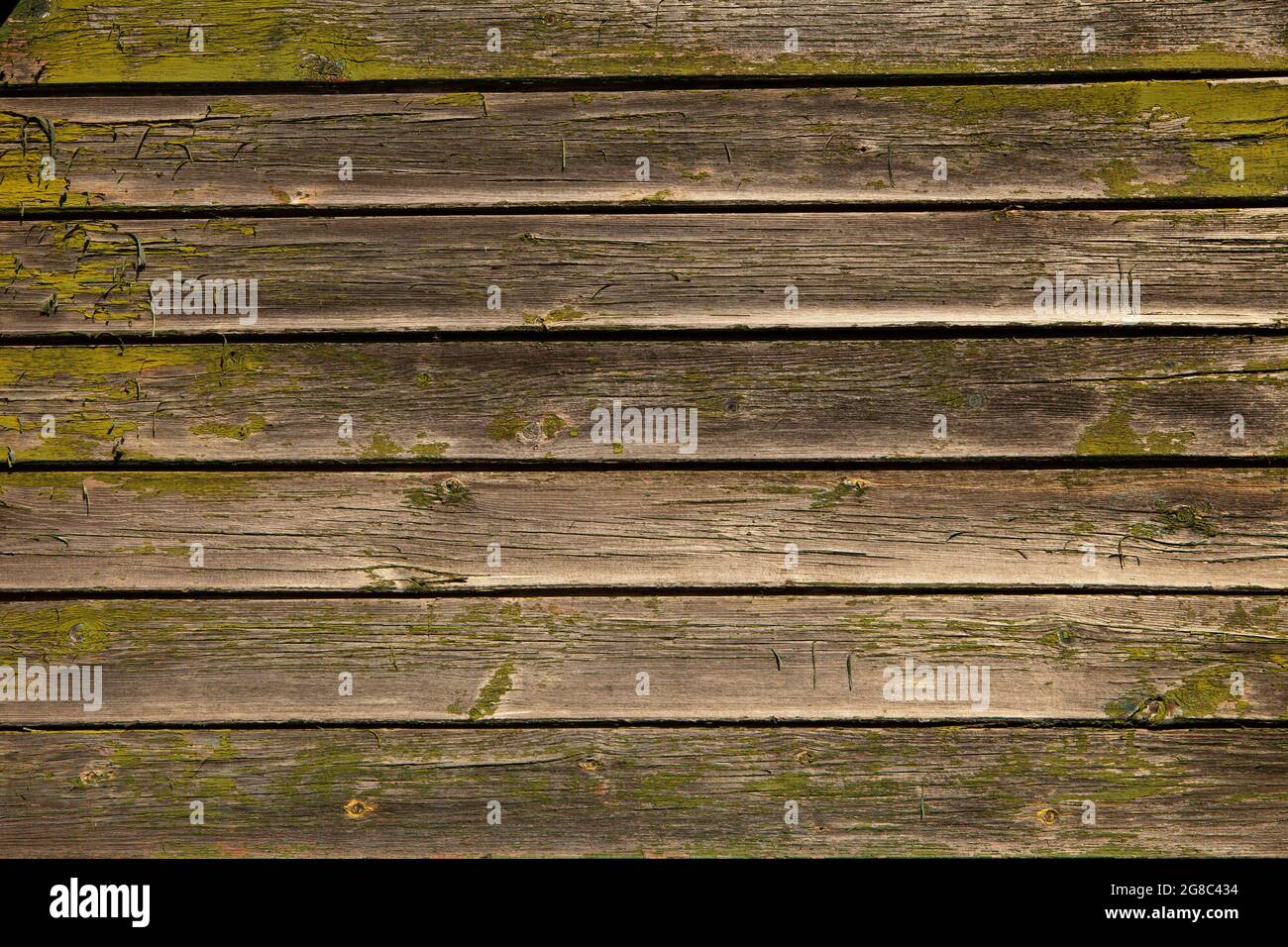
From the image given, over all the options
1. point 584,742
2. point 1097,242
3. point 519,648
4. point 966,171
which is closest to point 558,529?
point 519,648

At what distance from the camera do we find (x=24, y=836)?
1849mm

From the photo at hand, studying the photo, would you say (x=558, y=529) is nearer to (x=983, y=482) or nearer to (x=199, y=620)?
(x=199, y=620)

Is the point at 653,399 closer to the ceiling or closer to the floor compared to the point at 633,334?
closer to the floor

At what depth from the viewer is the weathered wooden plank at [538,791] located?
6.03 ft

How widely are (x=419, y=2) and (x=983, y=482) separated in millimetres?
1724

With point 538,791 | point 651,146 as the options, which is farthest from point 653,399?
point 538,791

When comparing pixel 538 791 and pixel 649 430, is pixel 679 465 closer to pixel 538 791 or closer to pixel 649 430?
pixel 649 430

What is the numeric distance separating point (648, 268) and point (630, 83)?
1.44 ft

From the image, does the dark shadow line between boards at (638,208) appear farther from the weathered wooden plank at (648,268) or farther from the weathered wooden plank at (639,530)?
the weathered wooden plank at (639,530)

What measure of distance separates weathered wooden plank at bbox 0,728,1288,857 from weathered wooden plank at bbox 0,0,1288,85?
155cm

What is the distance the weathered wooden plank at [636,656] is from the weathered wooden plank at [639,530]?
0.21 ft

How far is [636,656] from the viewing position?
1.84 m

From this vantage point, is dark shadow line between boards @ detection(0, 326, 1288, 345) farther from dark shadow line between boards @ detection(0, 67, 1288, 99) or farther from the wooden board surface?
dark shadow line between boards @ detection(0, 67, 1288, 99)
